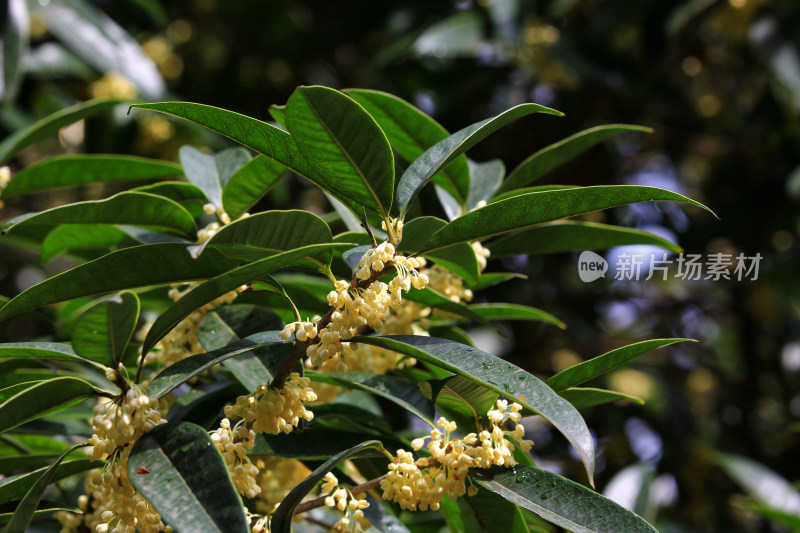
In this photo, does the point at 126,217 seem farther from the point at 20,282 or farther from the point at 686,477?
the point at 686,477

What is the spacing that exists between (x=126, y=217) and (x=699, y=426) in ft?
8.67

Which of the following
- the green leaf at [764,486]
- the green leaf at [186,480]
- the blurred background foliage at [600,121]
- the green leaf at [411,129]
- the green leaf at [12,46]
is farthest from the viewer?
the blurred background foliage at [600,121]

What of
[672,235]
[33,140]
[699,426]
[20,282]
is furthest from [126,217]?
[699,426]

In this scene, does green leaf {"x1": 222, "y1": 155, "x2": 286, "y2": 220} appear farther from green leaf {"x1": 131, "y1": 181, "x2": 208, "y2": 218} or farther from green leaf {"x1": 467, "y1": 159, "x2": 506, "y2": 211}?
green leaf {"x1": 467, "y1": 159, "x2": 506, "y2": 211}

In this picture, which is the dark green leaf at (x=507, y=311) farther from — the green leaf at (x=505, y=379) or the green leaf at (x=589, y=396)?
the green leaf at (x=505, y=379)

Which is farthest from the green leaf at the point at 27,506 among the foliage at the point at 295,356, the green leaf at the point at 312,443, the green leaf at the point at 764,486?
the green leaf at the point at 764,486

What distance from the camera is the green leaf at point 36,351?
28.3 inches

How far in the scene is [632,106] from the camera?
260 centimetres

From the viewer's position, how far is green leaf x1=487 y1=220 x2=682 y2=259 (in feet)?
2.90

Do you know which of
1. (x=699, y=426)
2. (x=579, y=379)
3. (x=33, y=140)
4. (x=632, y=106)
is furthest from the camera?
(x=699, y=426)

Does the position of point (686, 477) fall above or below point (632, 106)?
below

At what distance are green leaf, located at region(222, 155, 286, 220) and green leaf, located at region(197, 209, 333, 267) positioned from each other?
0.14 m

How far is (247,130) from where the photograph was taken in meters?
0.69

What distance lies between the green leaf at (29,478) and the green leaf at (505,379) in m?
0.32
